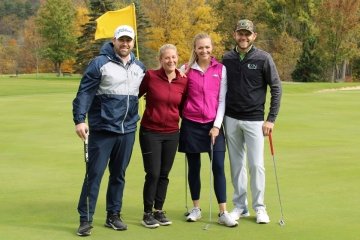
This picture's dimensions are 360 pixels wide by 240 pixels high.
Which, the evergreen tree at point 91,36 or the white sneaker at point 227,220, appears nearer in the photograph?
the white sneaker at point 227,220

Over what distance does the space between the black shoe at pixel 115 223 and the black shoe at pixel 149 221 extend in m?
0.21

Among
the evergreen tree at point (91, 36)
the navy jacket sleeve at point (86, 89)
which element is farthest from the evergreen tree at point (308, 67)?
the navy jacket sleeve at point (86, 89)

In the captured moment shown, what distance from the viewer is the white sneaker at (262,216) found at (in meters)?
5.56

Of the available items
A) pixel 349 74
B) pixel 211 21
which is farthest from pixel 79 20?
pixel 349 74

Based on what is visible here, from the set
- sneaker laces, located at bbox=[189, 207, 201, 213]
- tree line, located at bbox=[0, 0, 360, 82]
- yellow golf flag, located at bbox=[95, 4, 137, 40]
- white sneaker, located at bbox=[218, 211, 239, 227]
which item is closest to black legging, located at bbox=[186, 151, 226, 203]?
sneaker laces, located at bbox=[189, 207, 201, 213]

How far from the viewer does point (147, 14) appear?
5675 cm

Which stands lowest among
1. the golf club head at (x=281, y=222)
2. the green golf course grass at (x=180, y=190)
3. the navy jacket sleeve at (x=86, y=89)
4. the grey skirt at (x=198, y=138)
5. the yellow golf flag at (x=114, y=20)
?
the green golf course grass at (x=180, y=190)

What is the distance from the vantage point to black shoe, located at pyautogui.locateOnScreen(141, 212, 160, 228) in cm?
543

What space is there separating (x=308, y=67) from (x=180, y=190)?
45.8m

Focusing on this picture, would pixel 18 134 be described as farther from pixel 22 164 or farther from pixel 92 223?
pixel 92 223

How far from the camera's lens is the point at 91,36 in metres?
55.2

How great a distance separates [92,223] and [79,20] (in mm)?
66054

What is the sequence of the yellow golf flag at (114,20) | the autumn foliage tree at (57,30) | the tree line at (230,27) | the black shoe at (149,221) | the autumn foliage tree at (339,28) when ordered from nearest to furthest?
1. the black shoe at (149,221)
2. the yellow golf flag at (114,20)
3. the autumn foliage tree at (339,28)
4. the tree line at (230,27)
5. the autumn foliage tree at (57,30)

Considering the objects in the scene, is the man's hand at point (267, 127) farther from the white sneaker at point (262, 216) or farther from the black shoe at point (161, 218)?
the black shoe at point (161, 218)
